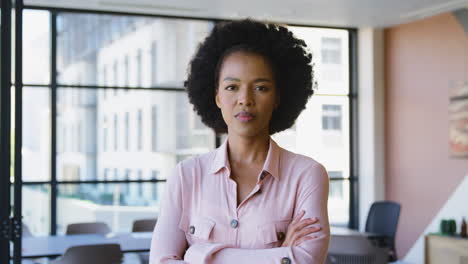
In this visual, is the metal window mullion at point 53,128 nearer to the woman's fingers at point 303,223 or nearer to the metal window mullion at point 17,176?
the metal window mullion at point 17,176

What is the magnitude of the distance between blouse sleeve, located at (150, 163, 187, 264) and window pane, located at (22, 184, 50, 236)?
5826 mm

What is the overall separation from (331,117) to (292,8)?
6.61 feet

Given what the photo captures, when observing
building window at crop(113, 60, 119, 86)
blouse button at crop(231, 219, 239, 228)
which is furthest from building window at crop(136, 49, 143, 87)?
blouse button at crop(231, 219, 239, 228)

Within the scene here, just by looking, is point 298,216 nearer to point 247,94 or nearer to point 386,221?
point 247,94

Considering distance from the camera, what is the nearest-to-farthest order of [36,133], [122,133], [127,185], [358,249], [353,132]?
[358,249] → [36,133] → [122,133] → [127,185] → [353,132]

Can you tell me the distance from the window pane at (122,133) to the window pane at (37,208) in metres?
0.28

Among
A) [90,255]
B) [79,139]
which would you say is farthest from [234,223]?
[79,139]

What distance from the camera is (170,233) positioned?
1753 mm

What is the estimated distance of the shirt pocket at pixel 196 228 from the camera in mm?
1718

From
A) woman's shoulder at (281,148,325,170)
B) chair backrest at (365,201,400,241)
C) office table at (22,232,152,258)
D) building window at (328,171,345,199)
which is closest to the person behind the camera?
woman's shoulder at (281,148,325,170)

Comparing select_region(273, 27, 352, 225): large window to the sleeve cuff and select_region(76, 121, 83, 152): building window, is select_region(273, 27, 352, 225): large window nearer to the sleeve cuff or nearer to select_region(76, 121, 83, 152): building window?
select_region(76, 121, 83, 152): building window

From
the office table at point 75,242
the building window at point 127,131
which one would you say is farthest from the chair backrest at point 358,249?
the building window at point 127,131

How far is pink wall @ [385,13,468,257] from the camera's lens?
768 centimetres

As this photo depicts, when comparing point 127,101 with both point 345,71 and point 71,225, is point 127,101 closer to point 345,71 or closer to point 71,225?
point 71,225
